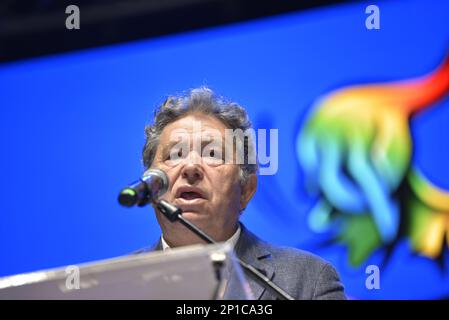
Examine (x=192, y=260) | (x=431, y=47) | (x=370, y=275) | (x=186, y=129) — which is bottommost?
(x=370, y=275)

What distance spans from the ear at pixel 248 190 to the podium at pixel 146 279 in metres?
1.32

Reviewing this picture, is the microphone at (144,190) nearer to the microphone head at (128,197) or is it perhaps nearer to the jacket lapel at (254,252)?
the microphone head at (128,197)

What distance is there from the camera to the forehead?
262cm

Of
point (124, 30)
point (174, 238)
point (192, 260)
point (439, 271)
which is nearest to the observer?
point (192, 260)

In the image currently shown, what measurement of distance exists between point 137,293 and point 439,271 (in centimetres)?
187

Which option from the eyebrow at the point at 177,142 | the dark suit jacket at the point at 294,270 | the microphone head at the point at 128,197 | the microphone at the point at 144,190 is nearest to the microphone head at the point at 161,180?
the microphone at the point at 144,190

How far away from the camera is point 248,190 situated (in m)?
2.76

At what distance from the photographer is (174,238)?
255 cm

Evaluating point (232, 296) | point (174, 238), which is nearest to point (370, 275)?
point (174, 238)

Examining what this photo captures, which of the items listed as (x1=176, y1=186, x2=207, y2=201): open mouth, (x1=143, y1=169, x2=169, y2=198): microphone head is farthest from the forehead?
(x1=143, y1=169, x2=169, y2=198): microphone head

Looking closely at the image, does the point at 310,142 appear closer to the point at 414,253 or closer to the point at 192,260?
the point at 414,253

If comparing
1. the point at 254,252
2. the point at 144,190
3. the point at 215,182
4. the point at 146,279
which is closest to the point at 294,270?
the point at 254,252

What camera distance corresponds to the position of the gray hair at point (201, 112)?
2701mm

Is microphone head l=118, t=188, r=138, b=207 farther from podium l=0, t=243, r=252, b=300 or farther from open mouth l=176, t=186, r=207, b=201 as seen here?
open mouth l=176, t=186, r=207, b=201
